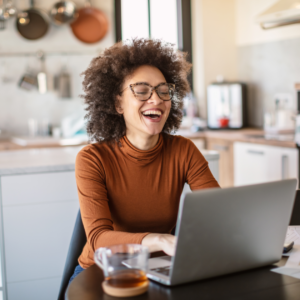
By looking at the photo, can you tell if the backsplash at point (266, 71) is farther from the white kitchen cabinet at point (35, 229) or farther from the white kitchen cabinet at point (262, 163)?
the white kitchen cabinet at point (35, 229)

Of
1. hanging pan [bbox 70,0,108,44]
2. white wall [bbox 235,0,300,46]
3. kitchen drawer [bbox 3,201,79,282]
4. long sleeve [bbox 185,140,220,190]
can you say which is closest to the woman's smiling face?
long sleeve [bbox 185,140,220,190]

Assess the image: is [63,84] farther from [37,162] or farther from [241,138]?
[37,162]

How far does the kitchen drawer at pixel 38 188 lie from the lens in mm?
1942

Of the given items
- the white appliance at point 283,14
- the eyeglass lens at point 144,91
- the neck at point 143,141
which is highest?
the white appliance at point 283,14

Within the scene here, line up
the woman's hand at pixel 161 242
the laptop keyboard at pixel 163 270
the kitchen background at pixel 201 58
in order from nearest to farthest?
the laptop keyboard at pixel 163 270 → the woman's hand at pixel 161 242 → the kitchen background at pixel 201 58

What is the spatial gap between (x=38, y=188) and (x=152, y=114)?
2.68ft

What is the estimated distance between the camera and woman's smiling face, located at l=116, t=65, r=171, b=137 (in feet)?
4.63

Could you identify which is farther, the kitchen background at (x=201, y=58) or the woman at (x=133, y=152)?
the kitchen background at (x=201, y=58)

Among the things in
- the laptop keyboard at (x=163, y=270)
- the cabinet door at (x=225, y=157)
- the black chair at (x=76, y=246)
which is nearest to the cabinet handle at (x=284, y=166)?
the cabinet door at (x=225, y=157)

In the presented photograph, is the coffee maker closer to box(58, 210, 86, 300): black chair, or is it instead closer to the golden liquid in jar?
box(58, 210, 86, 300): black chair

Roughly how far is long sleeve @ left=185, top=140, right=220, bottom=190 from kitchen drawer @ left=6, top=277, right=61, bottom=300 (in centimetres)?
94

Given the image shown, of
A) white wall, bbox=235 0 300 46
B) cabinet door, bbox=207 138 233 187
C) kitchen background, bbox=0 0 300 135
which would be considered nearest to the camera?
cabinet door, bbox=207 138 233 187

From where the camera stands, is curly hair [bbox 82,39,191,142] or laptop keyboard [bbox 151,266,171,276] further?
curly hair [bbox 82,39,191,142]

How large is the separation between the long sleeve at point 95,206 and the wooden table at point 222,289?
22cm
